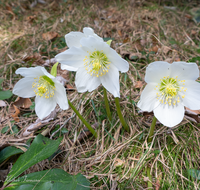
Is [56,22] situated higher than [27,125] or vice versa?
[56,22]

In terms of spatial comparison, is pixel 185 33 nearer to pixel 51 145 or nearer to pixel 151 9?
pixel 151 9

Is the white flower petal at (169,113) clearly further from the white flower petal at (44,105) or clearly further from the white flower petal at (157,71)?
the white flower petal at (44,105)

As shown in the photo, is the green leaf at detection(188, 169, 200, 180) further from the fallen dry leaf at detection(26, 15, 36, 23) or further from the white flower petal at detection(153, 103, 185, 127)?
the fallen dry leaf at detection(26, 15, 36, 23)

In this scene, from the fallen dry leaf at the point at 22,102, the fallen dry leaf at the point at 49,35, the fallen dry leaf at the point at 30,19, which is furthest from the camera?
the fallen dry leaf at the point at 30,19

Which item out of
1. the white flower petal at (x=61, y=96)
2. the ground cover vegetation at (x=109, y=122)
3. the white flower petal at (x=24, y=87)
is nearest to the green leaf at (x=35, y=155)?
the ground cover vegetation at (x=109, y=122)

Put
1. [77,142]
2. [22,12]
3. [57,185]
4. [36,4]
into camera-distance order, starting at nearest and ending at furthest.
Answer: [57,185] < [77,142] < [22,12] < [36,4]

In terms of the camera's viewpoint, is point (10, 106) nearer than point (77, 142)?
No

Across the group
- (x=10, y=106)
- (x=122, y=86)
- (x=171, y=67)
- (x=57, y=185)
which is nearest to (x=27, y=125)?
(x=10, y=106)
